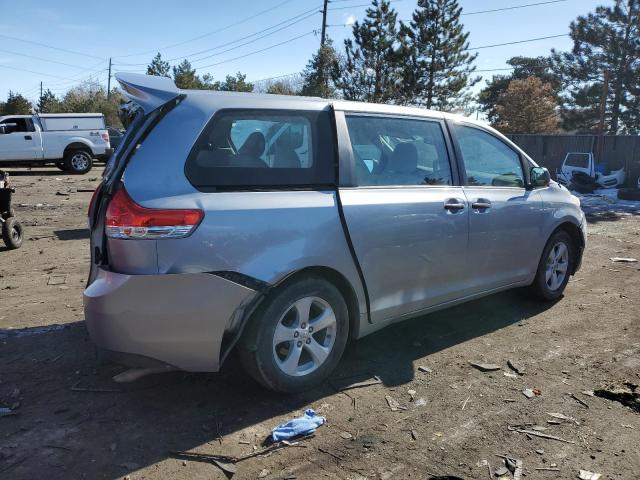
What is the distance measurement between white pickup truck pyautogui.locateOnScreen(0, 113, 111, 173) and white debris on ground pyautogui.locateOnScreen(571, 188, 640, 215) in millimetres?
17831

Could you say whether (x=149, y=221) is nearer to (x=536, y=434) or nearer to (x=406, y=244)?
(x=406, y=244)

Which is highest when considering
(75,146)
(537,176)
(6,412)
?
(75,146)

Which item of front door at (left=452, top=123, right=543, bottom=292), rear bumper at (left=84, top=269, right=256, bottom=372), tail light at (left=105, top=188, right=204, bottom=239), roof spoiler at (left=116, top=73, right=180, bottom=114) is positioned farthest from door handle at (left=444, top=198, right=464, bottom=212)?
roof spoiler at (left=116, top=73, right=180, bottom=114)

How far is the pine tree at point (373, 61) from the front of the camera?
112 feet

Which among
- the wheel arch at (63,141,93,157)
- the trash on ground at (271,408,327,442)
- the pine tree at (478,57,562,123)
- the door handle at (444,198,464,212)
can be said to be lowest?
the trash on ground at (271,408,327,442)

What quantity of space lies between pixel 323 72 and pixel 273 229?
33.9 meters

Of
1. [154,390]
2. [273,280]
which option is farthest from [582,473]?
[154,390]

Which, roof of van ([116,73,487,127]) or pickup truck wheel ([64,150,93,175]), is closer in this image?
roof of van ([116,73,487,127])

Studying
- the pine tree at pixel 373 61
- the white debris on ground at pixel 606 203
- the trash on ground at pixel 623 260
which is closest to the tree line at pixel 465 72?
the pine tree at pixel 373 61

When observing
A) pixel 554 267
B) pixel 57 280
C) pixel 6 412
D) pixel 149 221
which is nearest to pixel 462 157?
pixel 554 267

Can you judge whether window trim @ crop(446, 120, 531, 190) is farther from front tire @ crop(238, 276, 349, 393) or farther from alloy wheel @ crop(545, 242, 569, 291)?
front tire @ crop(238, 276, 349, 393)

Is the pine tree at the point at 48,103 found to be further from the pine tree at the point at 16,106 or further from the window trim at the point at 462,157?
the window trim at the point at 462,157

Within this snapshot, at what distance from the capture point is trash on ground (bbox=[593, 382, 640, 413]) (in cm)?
349

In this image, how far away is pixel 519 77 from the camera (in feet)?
171
